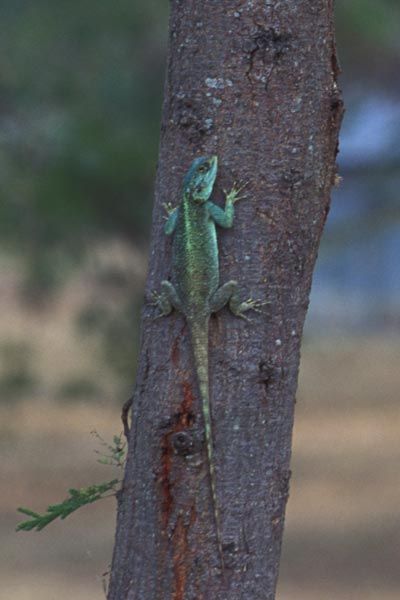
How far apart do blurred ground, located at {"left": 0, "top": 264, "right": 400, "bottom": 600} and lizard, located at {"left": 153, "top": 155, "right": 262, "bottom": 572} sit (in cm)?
881

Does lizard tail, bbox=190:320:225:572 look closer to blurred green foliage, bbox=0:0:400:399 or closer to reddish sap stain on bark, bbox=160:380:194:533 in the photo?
reddish sap stain on bark, bbox=160:380:194:533

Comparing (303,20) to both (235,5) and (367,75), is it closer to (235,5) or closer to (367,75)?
(235,5)

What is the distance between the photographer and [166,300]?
9.27ft

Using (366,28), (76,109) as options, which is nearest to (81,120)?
(76,109)

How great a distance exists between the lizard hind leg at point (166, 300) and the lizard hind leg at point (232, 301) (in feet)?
0.30

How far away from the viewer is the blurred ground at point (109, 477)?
13031mm

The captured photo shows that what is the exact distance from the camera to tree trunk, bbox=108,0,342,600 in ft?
9.05

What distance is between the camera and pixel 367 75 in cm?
1160

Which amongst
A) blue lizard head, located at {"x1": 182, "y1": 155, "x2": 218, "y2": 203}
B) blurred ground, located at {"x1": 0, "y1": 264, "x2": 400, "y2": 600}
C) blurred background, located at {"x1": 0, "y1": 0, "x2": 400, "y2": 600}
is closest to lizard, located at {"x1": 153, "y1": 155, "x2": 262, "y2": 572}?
blue lizard head, located at {"x1": 182, "y1": 155, "x2": 218, "y2": 203}

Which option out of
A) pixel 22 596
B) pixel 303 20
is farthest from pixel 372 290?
pixel 303 20

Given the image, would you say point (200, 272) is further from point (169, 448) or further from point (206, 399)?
point (169, 448)

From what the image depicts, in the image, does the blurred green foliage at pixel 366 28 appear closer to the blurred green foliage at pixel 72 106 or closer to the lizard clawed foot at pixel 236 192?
the blurred green foliage at pixel 72 106

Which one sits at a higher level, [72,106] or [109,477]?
[109,477]

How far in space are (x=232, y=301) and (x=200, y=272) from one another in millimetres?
129
